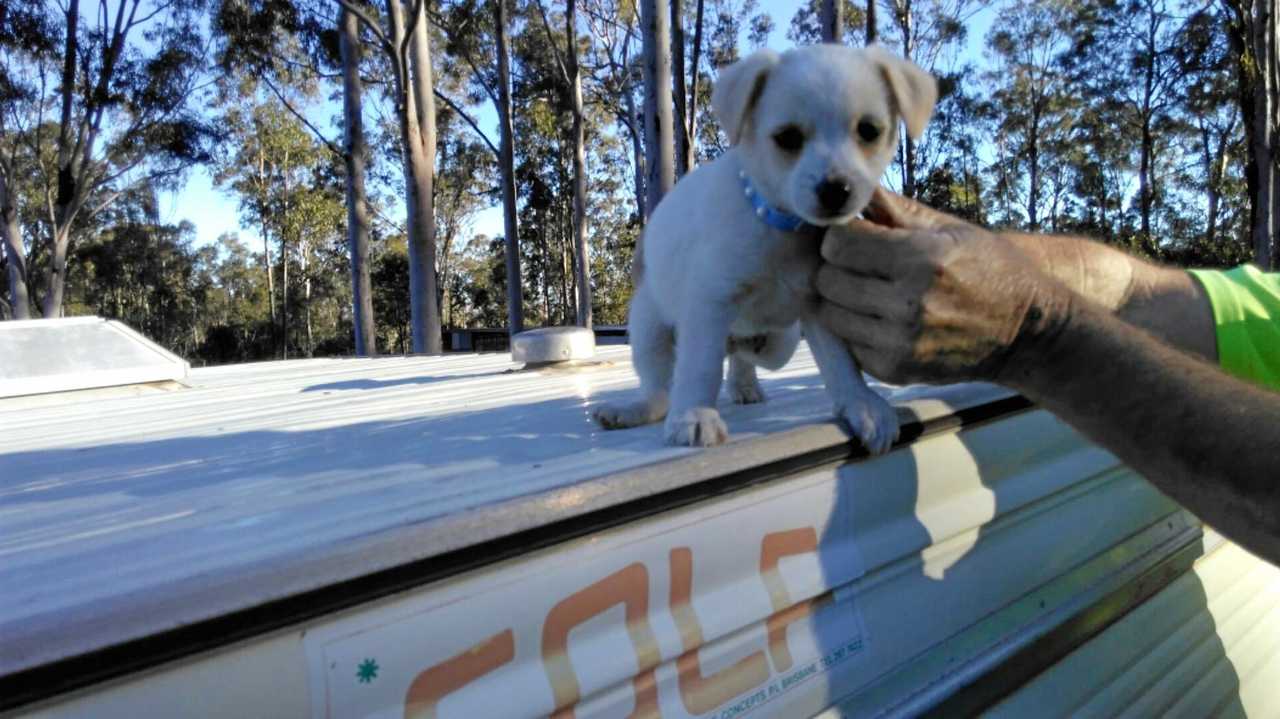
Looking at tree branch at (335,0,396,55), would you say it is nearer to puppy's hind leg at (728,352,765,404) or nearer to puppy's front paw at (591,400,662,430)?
puppy's hind leg at (728,352,765,404)

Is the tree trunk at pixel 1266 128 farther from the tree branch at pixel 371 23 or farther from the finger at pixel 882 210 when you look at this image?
the finger at pixel 882 210

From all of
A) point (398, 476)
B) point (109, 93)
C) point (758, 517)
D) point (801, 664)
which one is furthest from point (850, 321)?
point (109, 93)

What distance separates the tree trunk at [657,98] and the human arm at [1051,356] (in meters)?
8.16

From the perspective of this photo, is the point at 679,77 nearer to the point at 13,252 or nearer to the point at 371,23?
the point at 371,23

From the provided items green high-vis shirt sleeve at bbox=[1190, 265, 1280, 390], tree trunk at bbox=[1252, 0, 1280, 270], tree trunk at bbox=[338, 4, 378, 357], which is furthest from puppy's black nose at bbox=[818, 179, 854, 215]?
tree trunk at bbox=[1252, 0, 1280, 270]

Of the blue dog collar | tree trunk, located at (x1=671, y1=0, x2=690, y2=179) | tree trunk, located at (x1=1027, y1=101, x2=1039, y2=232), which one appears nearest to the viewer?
the blue dog collar

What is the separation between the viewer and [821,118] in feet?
5.70


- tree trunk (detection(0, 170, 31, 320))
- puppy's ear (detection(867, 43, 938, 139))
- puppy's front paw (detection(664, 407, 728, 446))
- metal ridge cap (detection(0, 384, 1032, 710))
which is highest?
tree trunk (detection(0, 170, 31, 320))

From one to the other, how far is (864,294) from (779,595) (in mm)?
598

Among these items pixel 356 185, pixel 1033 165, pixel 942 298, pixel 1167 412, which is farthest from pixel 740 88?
pixel 1033 165

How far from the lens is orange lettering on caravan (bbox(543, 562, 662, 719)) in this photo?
3.18 ft

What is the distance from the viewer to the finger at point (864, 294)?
1.46 meters

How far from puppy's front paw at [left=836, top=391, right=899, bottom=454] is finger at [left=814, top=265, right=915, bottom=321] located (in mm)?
162

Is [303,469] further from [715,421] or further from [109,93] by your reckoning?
[109,93]
